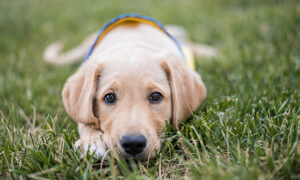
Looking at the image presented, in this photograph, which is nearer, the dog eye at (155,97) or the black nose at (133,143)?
the black nose at (133,143)

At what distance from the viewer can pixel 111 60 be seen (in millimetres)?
2943

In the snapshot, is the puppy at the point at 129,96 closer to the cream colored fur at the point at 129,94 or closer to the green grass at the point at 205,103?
the cream colored fur at the point at 129,94

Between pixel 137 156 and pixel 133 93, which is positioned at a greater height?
pixel 133 93

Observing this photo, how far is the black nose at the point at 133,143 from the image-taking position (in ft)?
7.13

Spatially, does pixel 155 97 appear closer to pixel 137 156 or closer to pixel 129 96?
pixel 129 96

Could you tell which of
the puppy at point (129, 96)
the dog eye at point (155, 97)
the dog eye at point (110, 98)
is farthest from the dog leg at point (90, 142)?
the dog eye at point (155, 97)

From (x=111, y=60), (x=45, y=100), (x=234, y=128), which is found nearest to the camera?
(x=234, y=128)

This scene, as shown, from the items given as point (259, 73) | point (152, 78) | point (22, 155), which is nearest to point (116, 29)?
point (152, 78)

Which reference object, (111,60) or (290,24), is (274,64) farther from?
(111,60)

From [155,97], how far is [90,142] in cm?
81

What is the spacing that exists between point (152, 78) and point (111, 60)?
1.73 ft

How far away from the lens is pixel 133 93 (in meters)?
2.65

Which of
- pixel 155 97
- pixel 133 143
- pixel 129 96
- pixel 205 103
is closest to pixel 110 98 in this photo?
pixel 129 96

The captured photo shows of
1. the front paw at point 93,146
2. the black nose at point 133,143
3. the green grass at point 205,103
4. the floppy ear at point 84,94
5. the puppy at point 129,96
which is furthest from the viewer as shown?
the floppy ear at point 84,94
